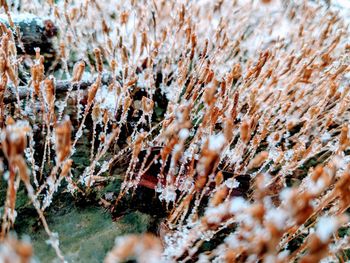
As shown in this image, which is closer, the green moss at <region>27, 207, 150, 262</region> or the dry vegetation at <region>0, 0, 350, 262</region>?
the dry vegetation at <region>0, 0, 350, 262</region>

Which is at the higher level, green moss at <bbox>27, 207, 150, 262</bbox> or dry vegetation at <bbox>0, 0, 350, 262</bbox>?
dry vegetation at <bbox>0, 0, 350, 262</bbox>

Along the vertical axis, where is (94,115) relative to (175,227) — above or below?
above

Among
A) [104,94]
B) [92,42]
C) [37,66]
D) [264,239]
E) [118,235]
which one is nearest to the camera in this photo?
[264,239]

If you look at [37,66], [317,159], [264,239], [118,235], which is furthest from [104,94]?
[264,239]

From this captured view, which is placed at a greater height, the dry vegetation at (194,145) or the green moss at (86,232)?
the dry vegetation at (194,145)

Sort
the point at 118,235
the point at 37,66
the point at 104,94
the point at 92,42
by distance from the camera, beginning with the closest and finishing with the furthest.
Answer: the point at 37,66
the point at 118,235
the point at 104,94
the point at 92,42

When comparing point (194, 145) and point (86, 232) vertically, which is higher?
point (194, 145)

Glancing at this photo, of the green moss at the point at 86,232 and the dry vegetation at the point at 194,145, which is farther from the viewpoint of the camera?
the green moss at the point at 86,232

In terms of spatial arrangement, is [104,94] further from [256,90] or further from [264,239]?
[264,239]
